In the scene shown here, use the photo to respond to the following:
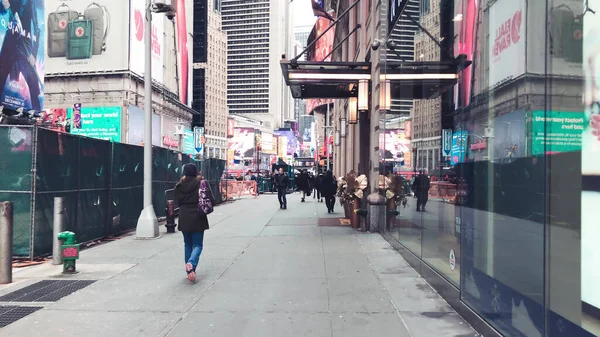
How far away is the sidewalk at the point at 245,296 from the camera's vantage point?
202 inches

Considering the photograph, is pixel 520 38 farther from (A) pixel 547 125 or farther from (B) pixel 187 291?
(B) pixel 187 291

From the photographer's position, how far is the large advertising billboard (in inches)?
1665

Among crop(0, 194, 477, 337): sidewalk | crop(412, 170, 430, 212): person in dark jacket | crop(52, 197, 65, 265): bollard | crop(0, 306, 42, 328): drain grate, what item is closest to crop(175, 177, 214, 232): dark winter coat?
crop(0, 194, 477, 337): sidewalk

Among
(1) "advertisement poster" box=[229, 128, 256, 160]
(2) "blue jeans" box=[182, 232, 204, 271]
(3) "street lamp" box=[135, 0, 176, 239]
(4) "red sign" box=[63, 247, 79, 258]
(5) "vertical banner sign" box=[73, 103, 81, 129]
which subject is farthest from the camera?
(1) "advertisement poster" box=[229, 128, 256, 160]

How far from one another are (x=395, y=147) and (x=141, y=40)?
133ft

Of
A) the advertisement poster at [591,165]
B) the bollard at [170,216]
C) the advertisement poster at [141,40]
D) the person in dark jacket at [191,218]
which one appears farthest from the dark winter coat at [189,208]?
the advertisement poster at [141,40]

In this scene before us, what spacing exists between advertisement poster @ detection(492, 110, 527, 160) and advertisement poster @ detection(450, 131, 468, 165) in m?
0.93

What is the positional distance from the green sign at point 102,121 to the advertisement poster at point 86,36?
369 centimetres

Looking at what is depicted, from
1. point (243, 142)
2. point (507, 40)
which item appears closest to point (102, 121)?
point (507, 40)

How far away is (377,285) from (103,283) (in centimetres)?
418

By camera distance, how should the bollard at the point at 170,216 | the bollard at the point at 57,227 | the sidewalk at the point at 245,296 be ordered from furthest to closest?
the bollard at the point at 170,216, the bollard at the point at 57,227, the sidewalk at the point at 245,296

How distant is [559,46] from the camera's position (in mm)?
3404

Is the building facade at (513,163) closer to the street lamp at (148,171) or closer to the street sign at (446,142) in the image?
the street sign at (446,142)

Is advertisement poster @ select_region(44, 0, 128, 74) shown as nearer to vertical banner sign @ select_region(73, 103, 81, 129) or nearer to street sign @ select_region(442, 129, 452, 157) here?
vertical banner sign @ select_region(73, 103, 81, 129)
